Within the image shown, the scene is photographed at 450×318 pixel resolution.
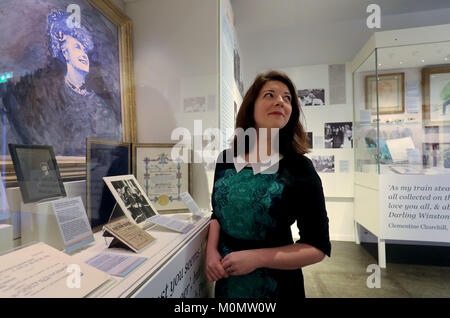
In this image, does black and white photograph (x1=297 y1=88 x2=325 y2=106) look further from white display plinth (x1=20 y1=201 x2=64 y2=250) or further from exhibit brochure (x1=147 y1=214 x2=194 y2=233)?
white display plinth (x1=20 y1=201 x2=64 y2=250)

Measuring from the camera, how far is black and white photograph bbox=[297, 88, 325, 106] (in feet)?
5.74

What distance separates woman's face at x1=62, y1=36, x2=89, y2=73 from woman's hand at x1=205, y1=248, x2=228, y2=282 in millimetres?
1148

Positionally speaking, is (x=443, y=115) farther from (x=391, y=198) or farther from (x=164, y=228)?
(x=164, y=228)

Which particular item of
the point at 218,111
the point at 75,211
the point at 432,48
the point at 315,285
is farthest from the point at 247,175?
the point at 432,48

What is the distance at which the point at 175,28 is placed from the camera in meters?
1.45

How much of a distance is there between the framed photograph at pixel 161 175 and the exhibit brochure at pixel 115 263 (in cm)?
62

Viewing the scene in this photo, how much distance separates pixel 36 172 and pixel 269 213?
889 mm

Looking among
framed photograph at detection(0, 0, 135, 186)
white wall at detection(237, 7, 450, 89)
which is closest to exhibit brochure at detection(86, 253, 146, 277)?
framed photograph at detection(0, 0, 135, 186)

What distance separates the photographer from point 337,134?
187cm

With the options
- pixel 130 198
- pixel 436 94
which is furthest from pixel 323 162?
pixel 130 198

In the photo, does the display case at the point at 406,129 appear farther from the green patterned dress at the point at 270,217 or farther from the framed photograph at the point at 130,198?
the framed photograph at the point at 130,198

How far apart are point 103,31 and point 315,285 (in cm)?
249

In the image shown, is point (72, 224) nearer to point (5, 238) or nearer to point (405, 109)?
point (5, 238)
